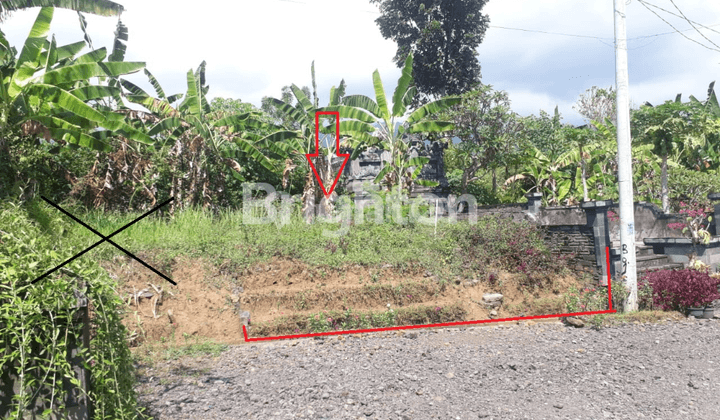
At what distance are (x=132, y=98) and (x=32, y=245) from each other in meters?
10.3

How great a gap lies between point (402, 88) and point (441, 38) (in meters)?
8.46

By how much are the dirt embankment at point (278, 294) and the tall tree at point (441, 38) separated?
1224 centimetres

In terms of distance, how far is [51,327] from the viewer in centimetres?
216

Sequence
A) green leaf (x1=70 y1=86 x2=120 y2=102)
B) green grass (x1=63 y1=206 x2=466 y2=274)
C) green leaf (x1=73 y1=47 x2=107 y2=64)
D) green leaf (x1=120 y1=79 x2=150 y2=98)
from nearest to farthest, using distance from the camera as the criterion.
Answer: green grass (x1=63 y1=206 x2=466 y2=274), green leaf (x1=73 y1=47 x2=107 y2=64), green leaf (x1=70 y1=86 x2=120 y2=102), green leaf (x1=120 y1=79 x2=150 y2=98)

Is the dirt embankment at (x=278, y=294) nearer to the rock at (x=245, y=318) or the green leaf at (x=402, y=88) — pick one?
the rock at (x=245, y=318)

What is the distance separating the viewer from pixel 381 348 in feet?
18.4

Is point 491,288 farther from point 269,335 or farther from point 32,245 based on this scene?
point 32,245

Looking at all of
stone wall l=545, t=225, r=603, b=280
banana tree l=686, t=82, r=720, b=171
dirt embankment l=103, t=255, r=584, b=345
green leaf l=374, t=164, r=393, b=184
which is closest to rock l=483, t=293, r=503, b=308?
dirt embankment l=103, t=255, r=584, b=345

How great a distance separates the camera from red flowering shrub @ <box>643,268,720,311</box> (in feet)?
24.3

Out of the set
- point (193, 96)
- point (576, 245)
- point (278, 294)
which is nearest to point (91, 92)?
point (193, 96)

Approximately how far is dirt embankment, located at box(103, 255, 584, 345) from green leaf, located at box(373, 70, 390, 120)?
211 inches

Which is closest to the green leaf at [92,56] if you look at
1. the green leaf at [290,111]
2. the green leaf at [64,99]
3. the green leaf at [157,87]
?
the green leaf at [64,99]

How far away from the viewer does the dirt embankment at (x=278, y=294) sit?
6.71 m

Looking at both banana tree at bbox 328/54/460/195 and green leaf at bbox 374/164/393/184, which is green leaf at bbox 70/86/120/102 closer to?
banana tree at bbox 328/54/460/195
